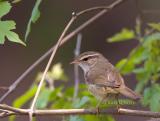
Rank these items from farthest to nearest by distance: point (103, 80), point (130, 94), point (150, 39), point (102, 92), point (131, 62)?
point (131, 62), point (150, 39), point (103, 80), point (102, 92), point (130, 94)

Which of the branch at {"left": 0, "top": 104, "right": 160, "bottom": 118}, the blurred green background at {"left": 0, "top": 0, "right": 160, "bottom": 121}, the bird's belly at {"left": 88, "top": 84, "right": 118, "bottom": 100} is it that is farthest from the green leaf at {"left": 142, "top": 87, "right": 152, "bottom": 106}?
the blurred green background at {"left": 0, "top": 0, "right": 160, "bottom": 121}

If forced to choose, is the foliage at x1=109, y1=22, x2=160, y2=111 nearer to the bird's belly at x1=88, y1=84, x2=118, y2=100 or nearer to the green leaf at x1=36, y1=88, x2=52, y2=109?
the bird's belly at x1=88, y1=84, x2=118, y2=100

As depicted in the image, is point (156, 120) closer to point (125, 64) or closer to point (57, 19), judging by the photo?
point (125, 64)

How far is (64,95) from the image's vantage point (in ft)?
15.5

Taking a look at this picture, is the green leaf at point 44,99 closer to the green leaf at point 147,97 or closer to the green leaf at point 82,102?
the green leaf at point 82,102

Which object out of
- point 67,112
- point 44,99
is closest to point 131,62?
point 44,99

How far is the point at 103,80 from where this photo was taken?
4.38m

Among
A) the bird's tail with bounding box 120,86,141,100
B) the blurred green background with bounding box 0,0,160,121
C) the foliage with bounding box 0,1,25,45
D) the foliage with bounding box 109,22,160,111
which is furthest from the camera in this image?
the blurred green background with bounding box 0,0,160,121

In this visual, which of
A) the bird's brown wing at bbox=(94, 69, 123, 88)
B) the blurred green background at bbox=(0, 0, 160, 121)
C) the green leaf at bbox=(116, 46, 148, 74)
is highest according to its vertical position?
the blurred green background at bbox=(0, 0, 160, 121)

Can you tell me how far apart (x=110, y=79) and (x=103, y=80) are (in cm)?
8

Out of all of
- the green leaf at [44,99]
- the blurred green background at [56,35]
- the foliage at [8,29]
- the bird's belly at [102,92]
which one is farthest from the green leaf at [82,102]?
the blurred green background at [56,35]

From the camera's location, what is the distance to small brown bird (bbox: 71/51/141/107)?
13.7ft

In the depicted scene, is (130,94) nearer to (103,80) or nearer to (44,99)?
(103,80)

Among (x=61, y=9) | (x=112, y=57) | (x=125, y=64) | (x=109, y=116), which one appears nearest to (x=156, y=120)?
(x=109, y=116)
